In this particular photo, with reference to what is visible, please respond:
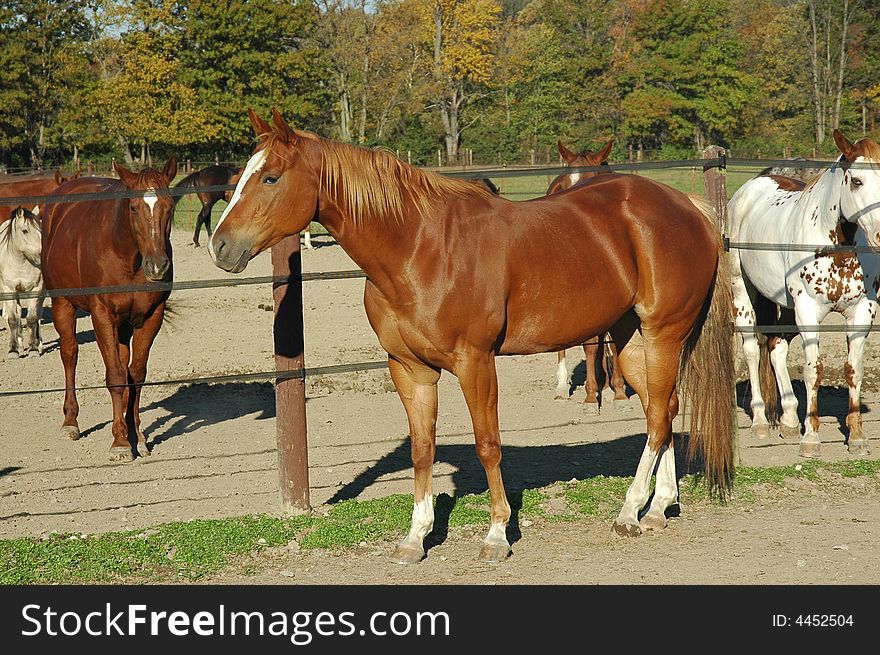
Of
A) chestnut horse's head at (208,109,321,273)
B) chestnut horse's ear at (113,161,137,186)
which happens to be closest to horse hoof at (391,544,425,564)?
chestnut horse's head at (208,109,321,273)

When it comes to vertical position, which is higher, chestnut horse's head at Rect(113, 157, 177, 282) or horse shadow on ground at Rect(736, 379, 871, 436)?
chestnut horse's head at Rect(113, 157, 177, 282)

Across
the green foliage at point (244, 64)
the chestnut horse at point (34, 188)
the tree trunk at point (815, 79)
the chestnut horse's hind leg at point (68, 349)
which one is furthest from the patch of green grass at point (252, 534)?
the tree trunk at point (815, 79)

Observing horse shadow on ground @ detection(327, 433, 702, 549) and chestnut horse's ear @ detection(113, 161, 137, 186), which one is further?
chestnut horse's ear @ detection(113, 161, 137, 186)

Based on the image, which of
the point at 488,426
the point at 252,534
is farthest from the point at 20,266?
the point at 488,426

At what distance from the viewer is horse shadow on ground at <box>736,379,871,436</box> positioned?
782 cm

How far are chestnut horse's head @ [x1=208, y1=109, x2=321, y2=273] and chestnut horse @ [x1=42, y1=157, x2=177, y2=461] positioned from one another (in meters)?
2.47

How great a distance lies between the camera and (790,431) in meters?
7.32

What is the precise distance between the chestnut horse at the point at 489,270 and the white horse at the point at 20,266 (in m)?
7.41

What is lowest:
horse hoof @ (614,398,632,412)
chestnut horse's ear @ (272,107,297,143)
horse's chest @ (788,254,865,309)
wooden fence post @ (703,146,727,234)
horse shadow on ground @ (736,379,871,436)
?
horse hoof @ (614,398,632,412)

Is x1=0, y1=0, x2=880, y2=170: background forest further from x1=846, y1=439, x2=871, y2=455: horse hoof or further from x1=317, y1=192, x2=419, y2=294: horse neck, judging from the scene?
x1=317, y1=192, x2=419, y2=294: horse neck

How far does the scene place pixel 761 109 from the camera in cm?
5144

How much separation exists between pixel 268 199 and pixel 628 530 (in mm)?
2415

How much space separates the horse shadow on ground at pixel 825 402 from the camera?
7820 mm

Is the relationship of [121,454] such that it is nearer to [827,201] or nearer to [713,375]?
[713,375]
